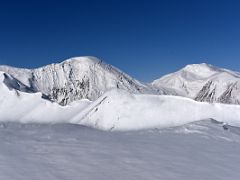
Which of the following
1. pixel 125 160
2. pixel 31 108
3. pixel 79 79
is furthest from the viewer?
pixel 79 79

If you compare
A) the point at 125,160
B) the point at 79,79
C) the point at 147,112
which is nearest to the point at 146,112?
the point at 147,112

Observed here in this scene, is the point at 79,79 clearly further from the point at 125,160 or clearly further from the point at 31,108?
the point at 125,160

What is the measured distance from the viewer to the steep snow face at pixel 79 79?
6978 inches

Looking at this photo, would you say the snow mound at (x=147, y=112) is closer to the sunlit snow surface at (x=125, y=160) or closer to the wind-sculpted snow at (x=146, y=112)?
the wind-sculpted snow at (x=146, y=112)

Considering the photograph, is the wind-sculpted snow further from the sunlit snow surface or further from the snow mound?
the sunlit snow surface

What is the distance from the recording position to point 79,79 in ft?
636

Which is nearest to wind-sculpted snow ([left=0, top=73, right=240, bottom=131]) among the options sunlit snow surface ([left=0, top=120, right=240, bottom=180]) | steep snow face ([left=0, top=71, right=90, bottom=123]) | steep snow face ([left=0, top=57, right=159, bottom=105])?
steep snow face ([left=0, top=71, right=90, bottom=123])

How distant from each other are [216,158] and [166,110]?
19296 mm

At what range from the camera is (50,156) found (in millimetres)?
16281

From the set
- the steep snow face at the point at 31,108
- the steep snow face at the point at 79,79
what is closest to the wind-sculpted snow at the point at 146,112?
the steep snow face at the point at 31,108

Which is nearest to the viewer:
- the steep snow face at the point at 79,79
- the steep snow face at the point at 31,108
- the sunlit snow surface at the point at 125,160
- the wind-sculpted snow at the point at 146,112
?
the sunlit snow surface at the point at 125,160

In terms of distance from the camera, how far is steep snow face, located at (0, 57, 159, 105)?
177 metres

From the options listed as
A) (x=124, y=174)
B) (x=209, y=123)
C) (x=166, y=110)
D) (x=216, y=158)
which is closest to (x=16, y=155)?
(x=124, y=174)

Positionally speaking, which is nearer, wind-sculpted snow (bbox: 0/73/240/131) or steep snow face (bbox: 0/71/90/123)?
wind-sculpted snow (bbox: 0/73/240/131)
